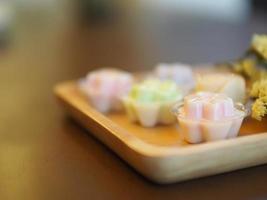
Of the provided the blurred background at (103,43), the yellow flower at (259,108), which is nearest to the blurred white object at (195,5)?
the blurred background at (103,43)

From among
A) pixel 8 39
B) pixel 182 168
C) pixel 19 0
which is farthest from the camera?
pixel 19 0

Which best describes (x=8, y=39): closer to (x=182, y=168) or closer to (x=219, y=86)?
(x=219, y=86)

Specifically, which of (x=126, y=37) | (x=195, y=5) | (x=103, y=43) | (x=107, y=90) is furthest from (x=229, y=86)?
(x=195, y=5)

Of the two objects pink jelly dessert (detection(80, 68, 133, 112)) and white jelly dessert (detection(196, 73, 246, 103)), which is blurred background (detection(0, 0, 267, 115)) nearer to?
pink jelly dessert (detection(80, 68, 133, 112))

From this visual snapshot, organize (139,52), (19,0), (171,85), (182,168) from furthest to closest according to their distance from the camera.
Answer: (19,0), (139,52), (171,85), (182,168)

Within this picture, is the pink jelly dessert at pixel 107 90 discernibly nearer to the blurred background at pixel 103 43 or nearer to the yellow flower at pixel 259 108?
the blurred background at pixel 103 43

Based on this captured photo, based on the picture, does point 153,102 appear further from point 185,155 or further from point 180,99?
point 185,155

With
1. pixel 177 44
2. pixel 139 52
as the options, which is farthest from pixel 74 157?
pixel 177 44
